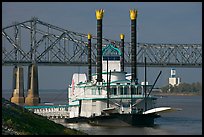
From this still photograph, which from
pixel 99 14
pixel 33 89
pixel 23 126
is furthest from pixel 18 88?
pixel 23 126

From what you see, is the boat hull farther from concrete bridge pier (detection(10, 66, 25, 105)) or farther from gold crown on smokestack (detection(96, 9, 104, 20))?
concrete bridge pier (detection(10, 66, 25, 105))

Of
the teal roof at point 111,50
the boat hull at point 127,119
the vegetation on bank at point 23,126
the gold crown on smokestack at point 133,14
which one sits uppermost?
the gold crown on smokestack at point 133,14

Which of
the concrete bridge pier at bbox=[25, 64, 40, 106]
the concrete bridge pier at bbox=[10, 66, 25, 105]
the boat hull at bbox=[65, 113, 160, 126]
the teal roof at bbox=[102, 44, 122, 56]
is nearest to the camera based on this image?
the boat hull at bbox=[65, 113, 160, 126]

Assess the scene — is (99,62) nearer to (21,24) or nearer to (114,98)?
(114,98)

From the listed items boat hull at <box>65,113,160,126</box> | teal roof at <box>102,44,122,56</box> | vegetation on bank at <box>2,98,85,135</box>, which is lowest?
boat hull at <box>65,113,160,126</box>

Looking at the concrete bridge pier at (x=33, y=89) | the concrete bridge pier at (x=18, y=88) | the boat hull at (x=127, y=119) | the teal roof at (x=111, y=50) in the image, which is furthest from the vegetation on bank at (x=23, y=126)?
the concrete bridge pier at (x=18, y=88)

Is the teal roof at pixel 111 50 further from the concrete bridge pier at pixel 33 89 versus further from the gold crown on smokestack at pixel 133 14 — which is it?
the concrete bridge pier at pixel 33 89

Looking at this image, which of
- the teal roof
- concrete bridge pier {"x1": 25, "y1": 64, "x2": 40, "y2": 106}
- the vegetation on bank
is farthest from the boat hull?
concrete bridge pier {"x1": 25, "y1": 64, "x2": 40, "y2": 106}

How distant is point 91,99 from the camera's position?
47844 mm

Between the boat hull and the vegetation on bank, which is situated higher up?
Answer: the vegetation on bank

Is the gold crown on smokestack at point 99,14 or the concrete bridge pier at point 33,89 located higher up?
the gold crown on smokestack at point 99,14

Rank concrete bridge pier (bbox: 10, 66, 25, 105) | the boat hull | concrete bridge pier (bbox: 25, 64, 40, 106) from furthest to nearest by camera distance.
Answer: concrete bridge pier (bbox: 10, 66, 25, 105)
concrete bridge pier (bbox: 25, 64, 40, 106)
the boat hull

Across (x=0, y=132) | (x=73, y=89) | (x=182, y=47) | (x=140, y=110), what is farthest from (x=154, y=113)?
(x=182, y=47)

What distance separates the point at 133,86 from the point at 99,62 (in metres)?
5.59
